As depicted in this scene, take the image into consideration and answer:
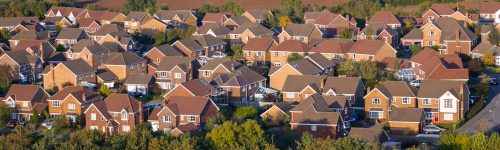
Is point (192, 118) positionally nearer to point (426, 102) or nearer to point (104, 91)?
point (104, 91)

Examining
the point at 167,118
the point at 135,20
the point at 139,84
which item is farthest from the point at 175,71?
the point at 135,20

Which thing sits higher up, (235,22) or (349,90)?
(235,22)

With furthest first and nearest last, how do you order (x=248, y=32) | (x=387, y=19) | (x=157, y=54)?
(x=387, y=19)
(x=248, y=32)
(x=157, y=54)

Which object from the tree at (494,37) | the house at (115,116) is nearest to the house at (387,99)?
the house at (115,116)

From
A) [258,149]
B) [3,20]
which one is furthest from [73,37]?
[258,149]

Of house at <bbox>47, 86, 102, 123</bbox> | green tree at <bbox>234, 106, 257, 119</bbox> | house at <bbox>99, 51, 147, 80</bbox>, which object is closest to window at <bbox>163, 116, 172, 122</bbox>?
green tree at <bbox>234, 106, 257, 119</bbox>

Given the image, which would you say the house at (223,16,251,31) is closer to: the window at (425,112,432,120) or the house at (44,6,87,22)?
the house at (44,6,87,22)

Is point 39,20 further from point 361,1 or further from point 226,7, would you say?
point 361,1
